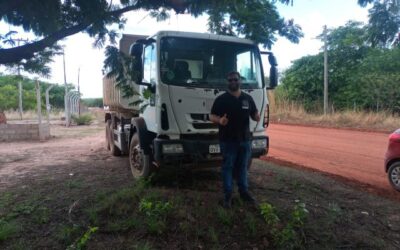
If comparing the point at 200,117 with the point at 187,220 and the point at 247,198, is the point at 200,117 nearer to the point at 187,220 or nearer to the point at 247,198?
the point at 247,198

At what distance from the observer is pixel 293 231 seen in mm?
4320

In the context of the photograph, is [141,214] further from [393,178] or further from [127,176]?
[393,178]

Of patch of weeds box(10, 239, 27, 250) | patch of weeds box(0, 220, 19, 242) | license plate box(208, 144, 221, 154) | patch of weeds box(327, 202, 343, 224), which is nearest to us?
patch of weeds box(10, 239, 27, 250)

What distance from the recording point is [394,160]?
654cm

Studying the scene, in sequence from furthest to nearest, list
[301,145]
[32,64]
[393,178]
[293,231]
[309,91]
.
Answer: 1. [309,91]
2. [301,145]
3. [393,178]
4. [32,64]
5. [293,231]

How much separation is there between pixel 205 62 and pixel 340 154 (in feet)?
19.3

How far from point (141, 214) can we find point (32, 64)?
7.76 feet

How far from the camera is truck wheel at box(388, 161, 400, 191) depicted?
6.46 metres

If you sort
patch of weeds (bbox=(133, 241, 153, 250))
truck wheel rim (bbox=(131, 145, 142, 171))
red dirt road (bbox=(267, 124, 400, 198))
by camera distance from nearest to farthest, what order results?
patch of weeds (bbox=(133, 241, 153, 250)), truck wheel rim (bbox=(131, 145, 142, 171)), red dirt road (bbox=(267, 124, 400, 198))

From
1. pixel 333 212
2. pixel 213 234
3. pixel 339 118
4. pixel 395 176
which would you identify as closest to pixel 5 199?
pixel 213 234

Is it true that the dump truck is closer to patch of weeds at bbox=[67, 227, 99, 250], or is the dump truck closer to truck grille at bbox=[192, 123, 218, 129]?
truck grille at bbox=[192, 123, 218, 129]

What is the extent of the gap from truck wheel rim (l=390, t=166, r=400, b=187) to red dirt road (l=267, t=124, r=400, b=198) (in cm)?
15

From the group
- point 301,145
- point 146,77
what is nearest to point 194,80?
point 146,77

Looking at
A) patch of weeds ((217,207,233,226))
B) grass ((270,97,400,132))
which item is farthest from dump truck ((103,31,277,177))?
grass ((270,97,400,132))
